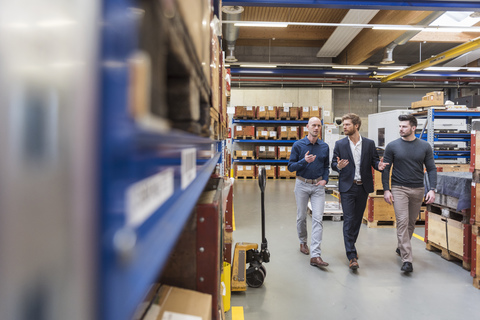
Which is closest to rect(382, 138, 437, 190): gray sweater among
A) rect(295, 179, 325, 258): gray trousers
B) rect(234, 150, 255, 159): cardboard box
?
rect(295, 179, 325, 258): gray trousers

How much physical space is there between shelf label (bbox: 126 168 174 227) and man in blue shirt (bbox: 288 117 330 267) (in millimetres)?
3801

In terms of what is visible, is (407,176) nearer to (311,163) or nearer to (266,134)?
(311,163)

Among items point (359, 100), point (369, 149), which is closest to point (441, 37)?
point (359, 100)

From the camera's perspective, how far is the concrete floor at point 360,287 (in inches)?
122

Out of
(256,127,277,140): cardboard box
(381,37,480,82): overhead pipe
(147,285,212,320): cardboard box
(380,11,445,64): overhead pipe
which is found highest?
(380,11,445,64): overhead pipe

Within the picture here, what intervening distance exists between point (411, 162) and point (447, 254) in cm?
163

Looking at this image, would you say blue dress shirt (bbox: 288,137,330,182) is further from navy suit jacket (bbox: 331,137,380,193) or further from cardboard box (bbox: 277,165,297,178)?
cardboard box (bbox: 277,165,297,178)

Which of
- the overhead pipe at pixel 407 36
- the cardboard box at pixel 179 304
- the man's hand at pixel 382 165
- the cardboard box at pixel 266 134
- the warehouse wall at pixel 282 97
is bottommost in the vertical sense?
the cardboard box at pixel 179 304

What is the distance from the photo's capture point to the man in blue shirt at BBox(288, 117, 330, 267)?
4.25m

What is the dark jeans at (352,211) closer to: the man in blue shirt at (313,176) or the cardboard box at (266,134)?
the man in blue shirt at (313,176)

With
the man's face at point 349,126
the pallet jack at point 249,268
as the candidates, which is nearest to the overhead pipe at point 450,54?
the man's face at point 349,126

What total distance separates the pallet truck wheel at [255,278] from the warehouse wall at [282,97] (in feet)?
42.2

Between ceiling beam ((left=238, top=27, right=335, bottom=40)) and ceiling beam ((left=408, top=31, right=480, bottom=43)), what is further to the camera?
ceiling beam ((left=238, top=27, right=335, bottom=40))

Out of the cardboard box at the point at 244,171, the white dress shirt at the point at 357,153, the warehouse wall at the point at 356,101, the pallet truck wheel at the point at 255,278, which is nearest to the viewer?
the pallet truck wheel at the point at 255,278
